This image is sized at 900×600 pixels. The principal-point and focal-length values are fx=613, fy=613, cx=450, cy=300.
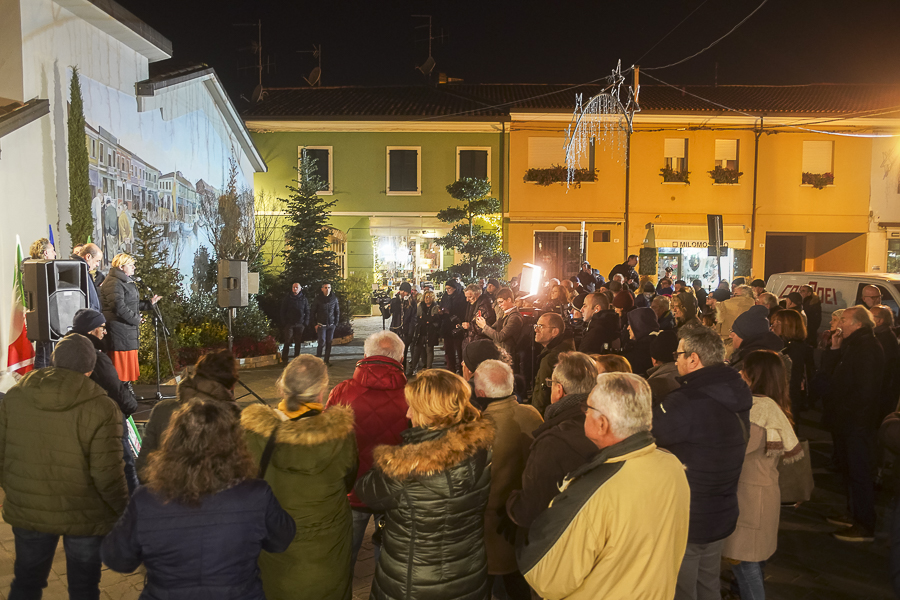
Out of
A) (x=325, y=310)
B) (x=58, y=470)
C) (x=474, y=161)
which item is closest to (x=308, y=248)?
(x=325, y=310)

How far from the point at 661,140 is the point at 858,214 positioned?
785 centimetres

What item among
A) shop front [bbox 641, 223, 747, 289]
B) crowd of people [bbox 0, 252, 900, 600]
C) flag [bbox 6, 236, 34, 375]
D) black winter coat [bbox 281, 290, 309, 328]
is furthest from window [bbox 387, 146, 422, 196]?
crowd of people [bbox 0, 252, 900, 600]

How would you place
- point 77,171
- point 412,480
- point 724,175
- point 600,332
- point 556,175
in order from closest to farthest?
point 412,480, point 600,332, point 77,171, point 556,175, point 724,175

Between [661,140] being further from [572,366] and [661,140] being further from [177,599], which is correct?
[177,599]

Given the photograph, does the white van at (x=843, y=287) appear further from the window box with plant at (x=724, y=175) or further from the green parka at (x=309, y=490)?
the window box with plant at (x=724, y=175)

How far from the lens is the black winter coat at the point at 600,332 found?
6.65m

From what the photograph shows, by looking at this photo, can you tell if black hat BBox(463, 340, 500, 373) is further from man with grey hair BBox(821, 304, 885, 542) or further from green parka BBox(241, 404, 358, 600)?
man with grey hair BBox(821, 304, 885, 542)

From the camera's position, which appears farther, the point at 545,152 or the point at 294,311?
the point at 545,152

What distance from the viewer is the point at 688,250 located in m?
22.8

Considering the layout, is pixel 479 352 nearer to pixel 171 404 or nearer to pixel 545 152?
pixel 171 404

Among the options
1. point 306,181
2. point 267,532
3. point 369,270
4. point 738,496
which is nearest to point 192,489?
point 267,532

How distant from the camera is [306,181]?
58.6ft

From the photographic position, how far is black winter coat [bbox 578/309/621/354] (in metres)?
6.65

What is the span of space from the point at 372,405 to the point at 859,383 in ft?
13.2
